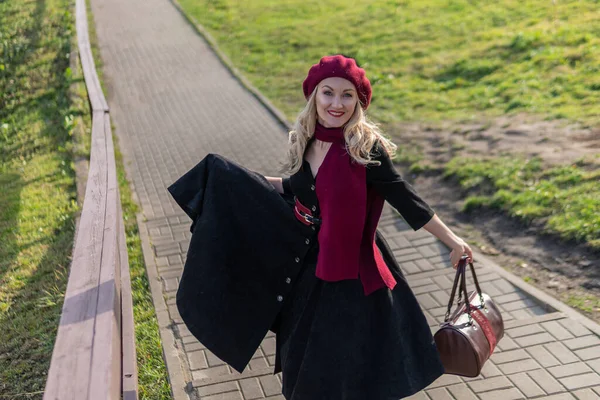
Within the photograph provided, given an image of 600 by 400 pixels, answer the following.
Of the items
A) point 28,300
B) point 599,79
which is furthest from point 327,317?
point 599,79

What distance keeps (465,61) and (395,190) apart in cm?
869

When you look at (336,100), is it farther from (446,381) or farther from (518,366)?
(518,366)

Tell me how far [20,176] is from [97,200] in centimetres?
526

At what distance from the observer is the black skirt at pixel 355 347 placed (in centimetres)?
333

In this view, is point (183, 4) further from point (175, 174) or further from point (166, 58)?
point (175, 174)

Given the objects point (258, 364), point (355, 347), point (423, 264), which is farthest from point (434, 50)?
point (355, 347)

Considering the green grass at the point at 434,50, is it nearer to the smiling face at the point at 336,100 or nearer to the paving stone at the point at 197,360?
the paving stone at the point at 197,360

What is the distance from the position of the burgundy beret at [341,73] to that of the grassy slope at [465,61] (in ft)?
A: 10.6

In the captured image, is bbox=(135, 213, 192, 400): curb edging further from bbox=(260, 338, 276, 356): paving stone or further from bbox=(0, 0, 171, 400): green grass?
bbox=(260, 338, 276, 356): paving stone

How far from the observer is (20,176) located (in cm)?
895

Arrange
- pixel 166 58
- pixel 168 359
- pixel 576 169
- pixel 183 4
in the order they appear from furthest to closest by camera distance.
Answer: pixel 183 4
pixel 166 58
pixel 576 169
pixel 168 359

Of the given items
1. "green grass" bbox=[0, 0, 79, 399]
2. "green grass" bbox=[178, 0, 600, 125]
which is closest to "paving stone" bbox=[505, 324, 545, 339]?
"green grass" bbox=[0, 0, 79, 399]

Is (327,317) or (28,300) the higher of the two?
(327,317)

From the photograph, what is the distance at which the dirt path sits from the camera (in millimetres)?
5582
